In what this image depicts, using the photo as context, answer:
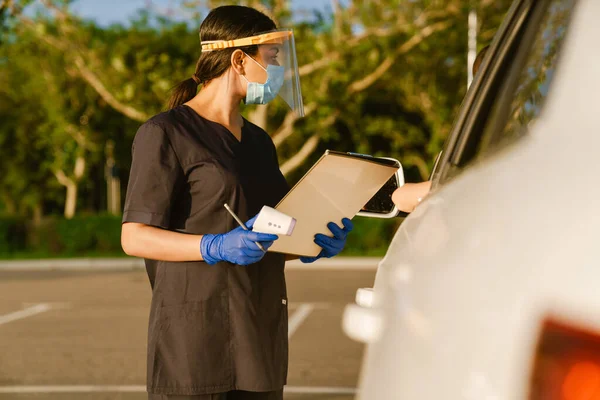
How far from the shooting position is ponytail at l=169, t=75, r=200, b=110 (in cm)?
305

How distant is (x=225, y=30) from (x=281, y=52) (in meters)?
0.24

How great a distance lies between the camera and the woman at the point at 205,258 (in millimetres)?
2656

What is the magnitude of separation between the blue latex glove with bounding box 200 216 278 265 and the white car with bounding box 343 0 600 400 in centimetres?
115

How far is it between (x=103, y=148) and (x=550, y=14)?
1353 inches

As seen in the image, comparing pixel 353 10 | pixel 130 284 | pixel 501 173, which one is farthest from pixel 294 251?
pixel 353 10

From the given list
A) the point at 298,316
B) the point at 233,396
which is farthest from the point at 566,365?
the point at 298,316

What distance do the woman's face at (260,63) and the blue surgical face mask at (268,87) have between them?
1 cm

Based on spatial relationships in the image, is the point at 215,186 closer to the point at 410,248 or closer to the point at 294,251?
the point at 294,251

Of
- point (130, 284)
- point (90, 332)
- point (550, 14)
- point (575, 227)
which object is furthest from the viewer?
point (130, 284)

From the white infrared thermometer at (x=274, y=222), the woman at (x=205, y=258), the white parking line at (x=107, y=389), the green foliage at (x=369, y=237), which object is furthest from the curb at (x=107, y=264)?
the white infrared thermometer at (x=274, y=222)

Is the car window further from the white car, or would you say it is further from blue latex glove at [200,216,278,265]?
blue latex glove at [200,216,278,265]

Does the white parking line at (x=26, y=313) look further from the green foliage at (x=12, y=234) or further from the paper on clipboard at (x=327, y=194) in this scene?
the green foliage at (x=12, y=234)

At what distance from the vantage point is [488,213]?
3.46 feet

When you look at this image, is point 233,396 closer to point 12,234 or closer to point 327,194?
point 327,194
